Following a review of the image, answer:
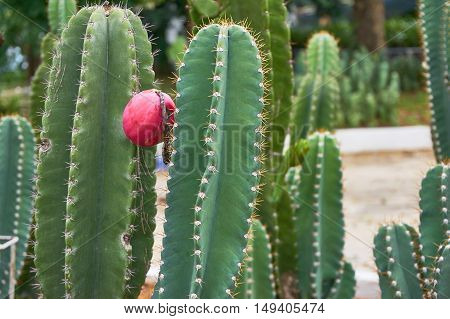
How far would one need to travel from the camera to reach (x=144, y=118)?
7.38 ft

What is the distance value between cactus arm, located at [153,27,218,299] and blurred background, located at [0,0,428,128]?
6403 millimetres

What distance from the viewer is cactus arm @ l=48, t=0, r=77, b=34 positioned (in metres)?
3.41

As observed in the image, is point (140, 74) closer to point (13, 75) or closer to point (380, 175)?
point (380, 175)

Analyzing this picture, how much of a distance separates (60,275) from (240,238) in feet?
2.59

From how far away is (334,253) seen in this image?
3848 mm

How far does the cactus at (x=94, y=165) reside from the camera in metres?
2.36

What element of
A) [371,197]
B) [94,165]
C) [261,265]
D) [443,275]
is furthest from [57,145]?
[371,197]

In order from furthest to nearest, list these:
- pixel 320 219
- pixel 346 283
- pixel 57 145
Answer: pixel 346 283 → pixel 320 219 → pixel 57 145

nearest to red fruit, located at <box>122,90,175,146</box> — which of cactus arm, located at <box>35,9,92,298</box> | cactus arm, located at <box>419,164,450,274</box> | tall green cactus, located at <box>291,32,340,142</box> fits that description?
cactus arm, located at <box>35,9,92,298</box>

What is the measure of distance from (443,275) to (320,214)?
1236 millimetres

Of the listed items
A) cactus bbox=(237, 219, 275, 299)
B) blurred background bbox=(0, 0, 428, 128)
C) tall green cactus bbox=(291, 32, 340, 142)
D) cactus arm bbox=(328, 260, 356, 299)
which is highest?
blurred background bbox=(0, 0, 428, 128)

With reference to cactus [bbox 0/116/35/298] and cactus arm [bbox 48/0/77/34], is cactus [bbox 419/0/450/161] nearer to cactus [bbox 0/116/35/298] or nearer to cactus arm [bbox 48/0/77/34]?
cactus arm [bbox 48/0/77/34]

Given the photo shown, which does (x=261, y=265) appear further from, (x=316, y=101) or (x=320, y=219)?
(x=316, y=101)
